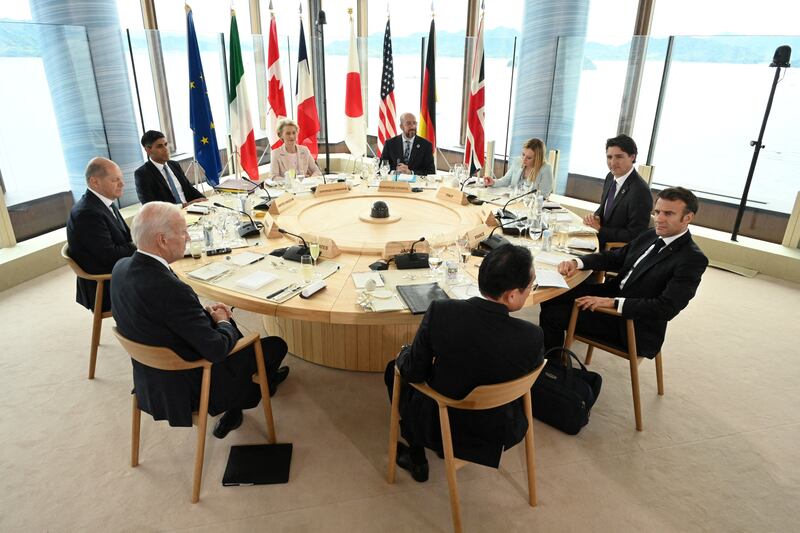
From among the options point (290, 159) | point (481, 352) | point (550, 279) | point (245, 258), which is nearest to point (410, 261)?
point (550, 279)

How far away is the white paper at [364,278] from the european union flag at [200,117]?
436cm

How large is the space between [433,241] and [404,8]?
6.62 metres

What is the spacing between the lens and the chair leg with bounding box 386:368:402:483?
2.59 m

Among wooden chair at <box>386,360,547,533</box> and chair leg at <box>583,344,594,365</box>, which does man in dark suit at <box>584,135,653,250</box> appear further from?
wooden chair at <box>386,360,547,533</box>

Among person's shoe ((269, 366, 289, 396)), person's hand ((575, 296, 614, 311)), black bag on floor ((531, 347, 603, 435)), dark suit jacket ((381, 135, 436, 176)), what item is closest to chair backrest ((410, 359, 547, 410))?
black bag on floor ((531, 347, 603, 435))

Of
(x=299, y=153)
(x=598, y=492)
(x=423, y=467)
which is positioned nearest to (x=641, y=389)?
(x=598, y=492)

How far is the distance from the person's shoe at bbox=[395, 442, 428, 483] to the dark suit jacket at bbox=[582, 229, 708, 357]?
60.1 inches

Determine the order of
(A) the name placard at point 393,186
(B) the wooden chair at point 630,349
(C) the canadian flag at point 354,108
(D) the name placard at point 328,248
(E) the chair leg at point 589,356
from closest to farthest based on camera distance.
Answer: (B) the wooden chair at point 630,349 → (D) the name placard at point 328,248 → (E) the chair leg at point 589,356 → (A) the name placard at point 393,186 → (C) the canadian flag at point 354,108

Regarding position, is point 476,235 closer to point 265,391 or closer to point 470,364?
point 470,364

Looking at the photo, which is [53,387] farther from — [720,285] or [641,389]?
[720,285]

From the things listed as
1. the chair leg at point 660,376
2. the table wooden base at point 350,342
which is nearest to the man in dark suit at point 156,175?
the table wooden base at point 350,342

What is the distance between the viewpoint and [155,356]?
7.56ft

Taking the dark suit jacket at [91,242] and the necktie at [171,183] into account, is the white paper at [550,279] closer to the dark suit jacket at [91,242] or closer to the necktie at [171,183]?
the dark suit jacket at [91,242]

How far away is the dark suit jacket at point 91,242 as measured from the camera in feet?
11.5
